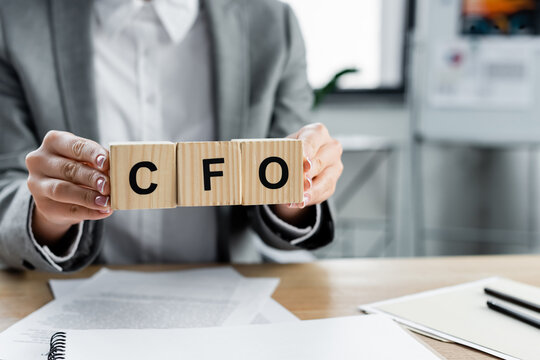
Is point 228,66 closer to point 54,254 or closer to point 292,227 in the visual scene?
point 292,227

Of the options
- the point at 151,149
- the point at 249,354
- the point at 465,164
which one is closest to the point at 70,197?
the point at 151,149

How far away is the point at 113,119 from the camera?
103 cm

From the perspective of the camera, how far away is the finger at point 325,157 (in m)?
0.67

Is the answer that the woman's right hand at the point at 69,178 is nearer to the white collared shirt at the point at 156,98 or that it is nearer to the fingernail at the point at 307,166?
the fingernail at the point at 307,166

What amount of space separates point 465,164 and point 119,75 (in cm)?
184

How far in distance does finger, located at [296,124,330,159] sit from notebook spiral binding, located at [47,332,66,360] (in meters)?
0.33

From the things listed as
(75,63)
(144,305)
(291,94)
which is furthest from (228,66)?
(144,305)

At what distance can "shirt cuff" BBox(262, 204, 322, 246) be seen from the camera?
30.7 inches

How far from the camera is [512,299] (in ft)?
2.14

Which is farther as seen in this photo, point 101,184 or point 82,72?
point 82,72

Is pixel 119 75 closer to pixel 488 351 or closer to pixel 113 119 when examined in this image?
pixel 113 119

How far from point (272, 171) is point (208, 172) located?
72 millimetres

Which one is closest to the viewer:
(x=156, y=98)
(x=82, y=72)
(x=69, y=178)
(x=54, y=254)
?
(x=69, y=178)

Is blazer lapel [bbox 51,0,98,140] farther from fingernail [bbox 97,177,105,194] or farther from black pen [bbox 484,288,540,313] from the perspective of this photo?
black pen [bbox 484,288,540,313]
